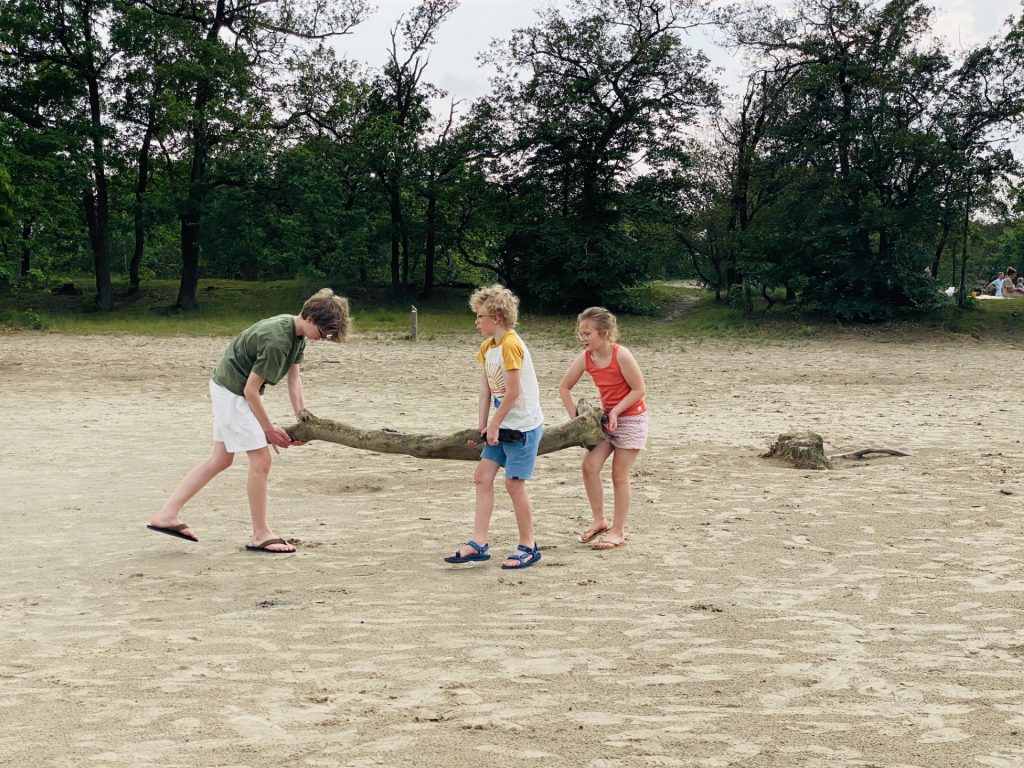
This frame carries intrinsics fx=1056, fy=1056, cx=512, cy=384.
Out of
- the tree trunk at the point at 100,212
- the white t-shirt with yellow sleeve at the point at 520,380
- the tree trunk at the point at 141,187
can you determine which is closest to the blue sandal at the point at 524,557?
the white t-shirt with yellow sleeve at the point at 520,380

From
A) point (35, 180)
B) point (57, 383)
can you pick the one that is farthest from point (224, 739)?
point (35, 180)

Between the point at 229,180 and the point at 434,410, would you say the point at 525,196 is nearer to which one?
the point at 229,180

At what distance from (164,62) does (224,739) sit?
34.3 meters

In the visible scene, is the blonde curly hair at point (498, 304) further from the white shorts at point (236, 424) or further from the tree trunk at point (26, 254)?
the tree trunk at point (26, 254)

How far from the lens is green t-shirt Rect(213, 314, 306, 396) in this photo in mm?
5863

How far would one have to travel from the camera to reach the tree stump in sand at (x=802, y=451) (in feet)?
30.4

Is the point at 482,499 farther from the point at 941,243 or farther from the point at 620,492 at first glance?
the point at 941,243

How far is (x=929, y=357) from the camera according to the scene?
75.2ft

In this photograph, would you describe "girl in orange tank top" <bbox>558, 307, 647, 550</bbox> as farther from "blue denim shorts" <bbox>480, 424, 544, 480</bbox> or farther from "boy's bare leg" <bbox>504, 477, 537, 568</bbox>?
"boy's bare leg" <bbox>504, 477, 537, 568</bbox>

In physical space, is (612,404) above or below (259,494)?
above

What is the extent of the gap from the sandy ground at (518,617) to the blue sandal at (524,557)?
63mm

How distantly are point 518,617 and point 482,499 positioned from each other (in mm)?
1037

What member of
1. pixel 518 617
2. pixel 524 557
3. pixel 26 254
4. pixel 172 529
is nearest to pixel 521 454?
pixel 524 557

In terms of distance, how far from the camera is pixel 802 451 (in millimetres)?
9312
